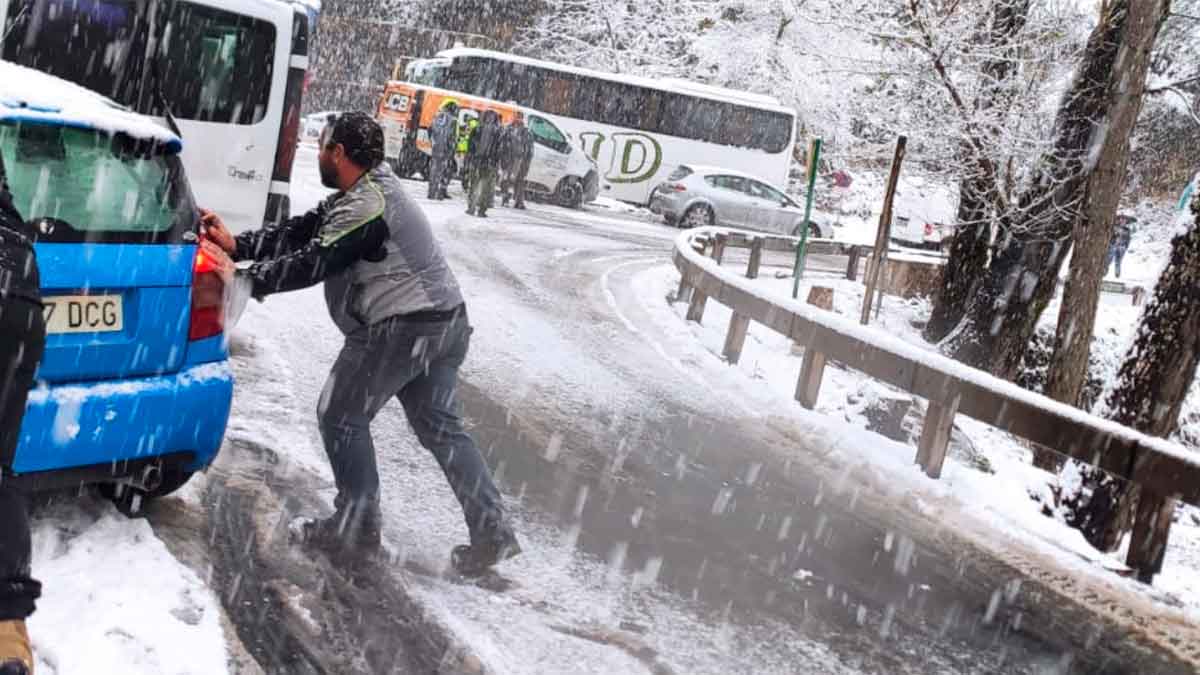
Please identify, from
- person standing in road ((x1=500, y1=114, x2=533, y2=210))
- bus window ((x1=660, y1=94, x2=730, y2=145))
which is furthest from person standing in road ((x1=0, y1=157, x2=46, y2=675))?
bus window ((x1=660, y1=94, x2=730, y2=145))

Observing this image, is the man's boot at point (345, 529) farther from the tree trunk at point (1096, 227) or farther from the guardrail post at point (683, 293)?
the guardrail post at point (683, 293)

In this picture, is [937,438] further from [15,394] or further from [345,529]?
[15,394]

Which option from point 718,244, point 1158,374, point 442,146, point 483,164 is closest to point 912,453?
point 1158,374

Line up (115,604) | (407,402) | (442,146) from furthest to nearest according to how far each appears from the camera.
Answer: (442,146) → (407,402) → (115,604)

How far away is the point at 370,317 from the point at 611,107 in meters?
A: 30.7

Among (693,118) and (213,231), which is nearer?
(213,231)

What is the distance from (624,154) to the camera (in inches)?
1372

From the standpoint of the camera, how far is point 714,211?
30781mm

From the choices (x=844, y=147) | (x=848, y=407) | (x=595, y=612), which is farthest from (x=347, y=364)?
(x=844, y=147)

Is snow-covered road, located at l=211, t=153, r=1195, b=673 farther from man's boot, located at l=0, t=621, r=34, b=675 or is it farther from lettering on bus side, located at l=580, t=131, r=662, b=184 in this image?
lettering on bus side, located at l=580, t=131, r=662, b=184

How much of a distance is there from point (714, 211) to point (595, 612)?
2608 cm

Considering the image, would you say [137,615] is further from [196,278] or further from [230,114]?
[230,114]

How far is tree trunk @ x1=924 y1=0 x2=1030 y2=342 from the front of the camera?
18.2 m

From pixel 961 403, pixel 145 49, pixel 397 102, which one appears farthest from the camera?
pixel 397 102
